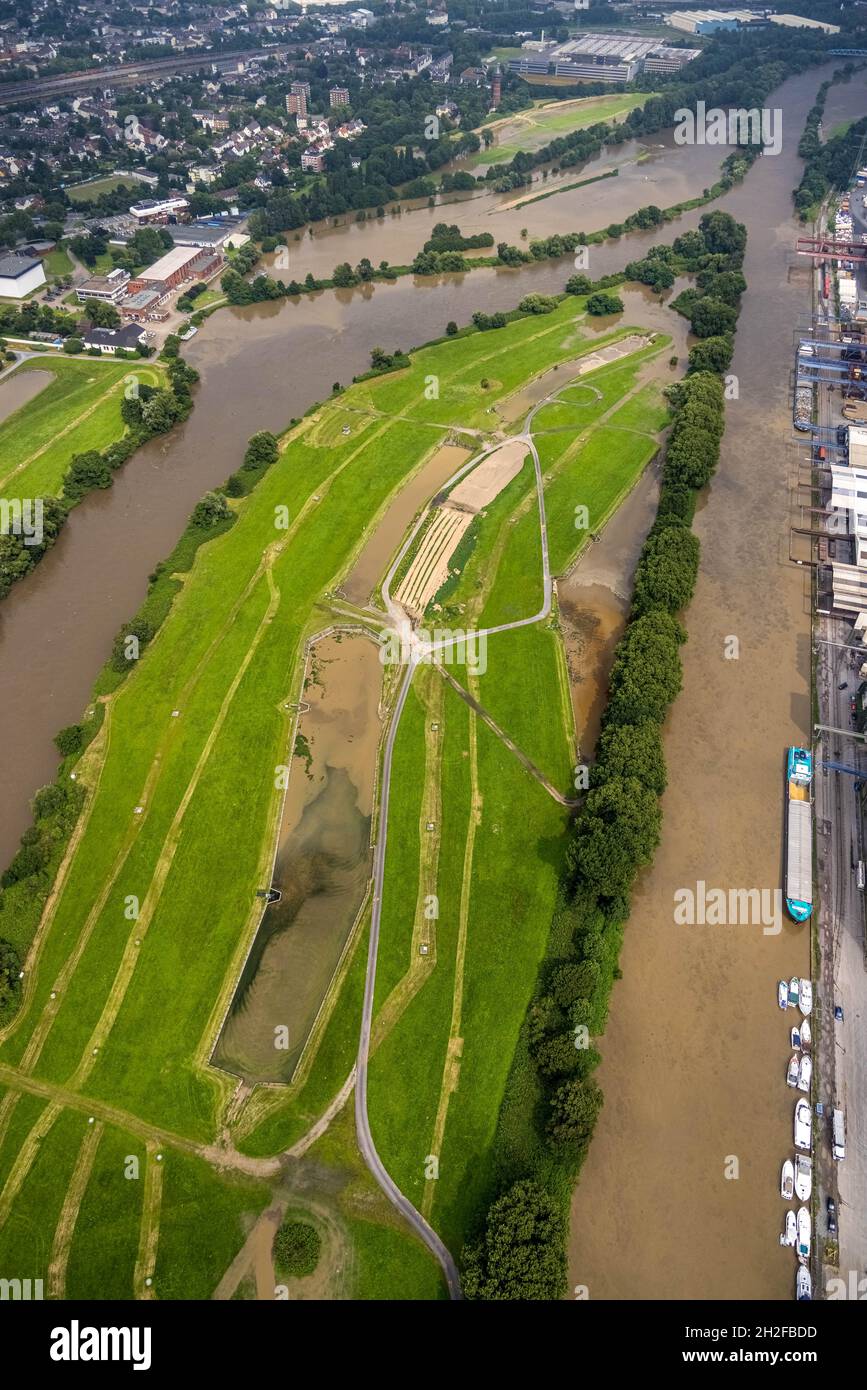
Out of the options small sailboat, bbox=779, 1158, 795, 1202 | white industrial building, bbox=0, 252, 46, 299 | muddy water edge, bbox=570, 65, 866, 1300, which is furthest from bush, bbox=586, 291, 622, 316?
small sailboat, bbox=779, 1158, 795, 1202

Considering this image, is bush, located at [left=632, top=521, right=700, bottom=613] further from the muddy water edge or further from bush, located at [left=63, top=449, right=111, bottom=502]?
bush, located at [left=63, top=449, right=111, bottom=502]

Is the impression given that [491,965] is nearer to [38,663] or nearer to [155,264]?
[38,663]

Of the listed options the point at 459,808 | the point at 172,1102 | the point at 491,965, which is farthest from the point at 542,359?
the point at 172,1102

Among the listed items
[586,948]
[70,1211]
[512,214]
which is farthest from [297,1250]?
[512,214]

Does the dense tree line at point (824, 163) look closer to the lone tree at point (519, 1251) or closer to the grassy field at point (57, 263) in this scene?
the grassy field at point (57, 263)

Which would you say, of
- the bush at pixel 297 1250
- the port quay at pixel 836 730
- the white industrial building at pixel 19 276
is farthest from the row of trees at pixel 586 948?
the white industrial building at pixel 19 276

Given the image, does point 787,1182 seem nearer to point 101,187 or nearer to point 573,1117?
point 573,1117

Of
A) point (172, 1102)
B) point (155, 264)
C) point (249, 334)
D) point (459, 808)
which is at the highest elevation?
point (155, 264)
